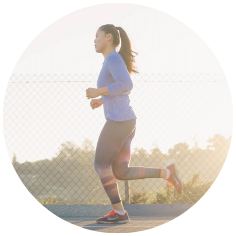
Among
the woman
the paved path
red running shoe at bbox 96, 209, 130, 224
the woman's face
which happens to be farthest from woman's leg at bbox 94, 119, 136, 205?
the woman's face

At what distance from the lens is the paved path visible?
358 centimetres

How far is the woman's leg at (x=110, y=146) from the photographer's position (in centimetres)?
347

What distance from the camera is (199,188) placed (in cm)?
505

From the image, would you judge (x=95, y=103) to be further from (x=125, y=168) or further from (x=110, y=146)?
(x=125, y=168)

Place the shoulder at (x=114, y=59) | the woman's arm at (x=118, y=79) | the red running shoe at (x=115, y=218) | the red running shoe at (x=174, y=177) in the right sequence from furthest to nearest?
1. the red running shoe at (x=174, y=177)
2. the red running shoe at (x=115, y=218)
3. the shoulder at (x=114, y=59)
4. the woman's arm at (x=118, y=79)

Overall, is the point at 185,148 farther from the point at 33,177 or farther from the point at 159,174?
the point at 33,177

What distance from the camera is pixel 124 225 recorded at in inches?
145

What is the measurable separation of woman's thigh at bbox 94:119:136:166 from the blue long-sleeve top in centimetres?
6

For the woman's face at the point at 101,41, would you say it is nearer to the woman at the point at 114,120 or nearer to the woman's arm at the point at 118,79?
the woman at the point at 114,120

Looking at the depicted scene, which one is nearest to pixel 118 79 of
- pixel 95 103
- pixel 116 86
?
pixel 116 86

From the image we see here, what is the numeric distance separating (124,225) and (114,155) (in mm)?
727

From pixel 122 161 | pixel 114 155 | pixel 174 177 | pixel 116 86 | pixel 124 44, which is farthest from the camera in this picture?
pixel 174 177

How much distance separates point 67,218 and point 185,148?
1.69 m

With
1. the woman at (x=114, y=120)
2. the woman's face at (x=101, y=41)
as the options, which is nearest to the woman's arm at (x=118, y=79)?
the woman at (x=114, y=120)
